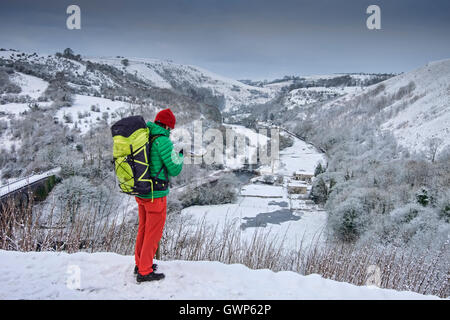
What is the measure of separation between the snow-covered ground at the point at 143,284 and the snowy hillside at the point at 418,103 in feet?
105

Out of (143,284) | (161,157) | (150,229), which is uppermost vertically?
(161,157)

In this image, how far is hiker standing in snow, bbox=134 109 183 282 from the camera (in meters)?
2.51

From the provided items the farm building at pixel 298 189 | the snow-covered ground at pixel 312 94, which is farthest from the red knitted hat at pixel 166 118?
the snow-covered ground at pixel 312 94

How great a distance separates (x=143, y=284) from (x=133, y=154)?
53.3 inches

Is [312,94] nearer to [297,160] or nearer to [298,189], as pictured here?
[297,160]

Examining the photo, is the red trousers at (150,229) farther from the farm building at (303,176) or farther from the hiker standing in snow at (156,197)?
the farm building at (303,176)

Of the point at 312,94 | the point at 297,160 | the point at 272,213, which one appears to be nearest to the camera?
the point at 272,213

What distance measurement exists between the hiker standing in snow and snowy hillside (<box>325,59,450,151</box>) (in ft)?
109

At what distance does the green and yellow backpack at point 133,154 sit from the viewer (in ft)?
7.77

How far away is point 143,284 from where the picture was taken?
2.60 m

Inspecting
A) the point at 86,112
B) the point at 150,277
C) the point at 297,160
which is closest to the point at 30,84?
the point at 86,112
